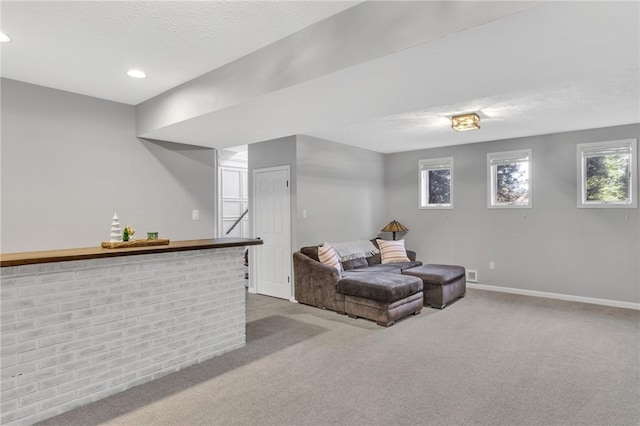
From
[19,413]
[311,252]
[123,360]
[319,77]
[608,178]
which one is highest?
[319,77]

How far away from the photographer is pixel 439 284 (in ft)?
15.7

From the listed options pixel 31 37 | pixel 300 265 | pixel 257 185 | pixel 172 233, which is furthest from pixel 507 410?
pixel 257 185

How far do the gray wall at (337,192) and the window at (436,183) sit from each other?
2.68 feet

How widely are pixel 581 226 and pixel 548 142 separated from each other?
1.35m

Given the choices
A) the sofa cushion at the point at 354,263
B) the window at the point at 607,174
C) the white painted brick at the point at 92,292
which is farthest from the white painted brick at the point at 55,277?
the window at the point at 607,174

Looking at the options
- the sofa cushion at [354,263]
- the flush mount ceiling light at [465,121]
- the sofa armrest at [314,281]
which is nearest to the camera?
the flush mount ceiling light at [465,121]

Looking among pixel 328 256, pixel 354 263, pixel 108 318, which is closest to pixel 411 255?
pixel 354 263

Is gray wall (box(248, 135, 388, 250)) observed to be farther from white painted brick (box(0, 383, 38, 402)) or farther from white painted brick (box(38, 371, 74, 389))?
white painted brick (box(0, 383, 38, 402))

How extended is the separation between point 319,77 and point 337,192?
3662 mm

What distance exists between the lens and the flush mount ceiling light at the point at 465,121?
14.1ft

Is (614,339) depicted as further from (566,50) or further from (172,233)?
(172,233)

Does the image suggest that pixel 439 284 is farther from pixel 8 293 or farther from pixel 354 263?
pixel 8 293

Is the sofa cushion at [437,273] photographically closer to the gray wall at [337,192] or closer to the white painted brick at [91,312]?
the gray wall at [337,192]

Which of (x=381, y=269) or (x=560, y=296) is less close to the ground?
(x=381, y=269)
